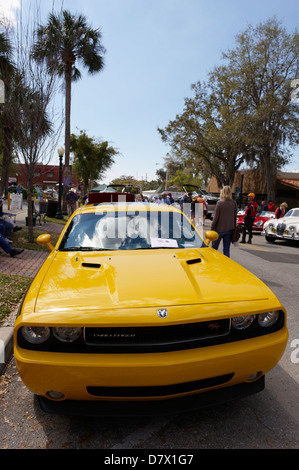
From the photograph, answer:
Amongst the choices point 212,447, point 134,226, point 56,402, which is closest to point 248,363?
point 212,447

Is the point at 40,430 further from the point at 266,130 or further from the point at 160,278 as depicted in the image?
the point at 266,130

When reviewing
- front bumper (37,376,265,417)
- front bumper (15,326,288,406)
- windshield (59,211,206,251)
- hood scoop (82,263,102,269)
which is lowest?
front bumper (37,376,265,417)

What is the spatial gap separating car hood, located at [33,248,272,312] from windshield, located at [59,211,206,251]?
0.25 metres

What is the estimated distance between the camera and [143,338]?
204cm

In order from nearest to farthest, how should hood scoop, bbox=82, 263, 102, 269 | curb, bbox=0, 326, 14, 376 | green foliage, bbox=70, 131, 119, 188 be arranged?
hood scoop, bbox=82, 263, 102, 269
curb, bbox=0, 326, 14, 376
green foliage, bbox=70, 131, 119, 188

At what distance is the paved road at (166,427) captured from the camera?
2.15 m

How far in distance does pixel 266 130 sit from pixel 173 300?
1197 inches

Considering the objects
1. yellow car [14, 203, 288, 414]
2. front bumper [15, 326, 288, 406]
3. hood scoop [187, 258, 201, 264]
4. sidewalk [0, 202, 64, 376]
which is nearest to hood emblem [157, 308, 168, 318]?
yellow car [14, 203, 288, 414]

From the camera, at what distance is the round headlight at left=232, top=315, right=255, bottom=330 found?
221 cm

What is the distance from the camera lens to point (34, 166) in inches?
357

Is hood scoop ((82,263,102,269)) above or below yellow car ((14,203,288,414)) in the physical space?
above

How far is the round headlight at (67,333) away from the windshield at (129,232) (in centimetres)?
131

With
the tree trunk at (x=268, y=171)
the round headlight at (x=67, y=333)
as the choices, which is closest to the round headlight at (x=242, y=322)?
the round headlight at (x=67, y=333)

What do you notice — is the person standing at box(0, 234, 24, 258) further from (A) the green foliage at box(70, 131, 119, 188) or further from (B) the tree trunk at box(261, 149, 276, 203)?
(A) the green foliage at box(70, 131, 119, 188)
